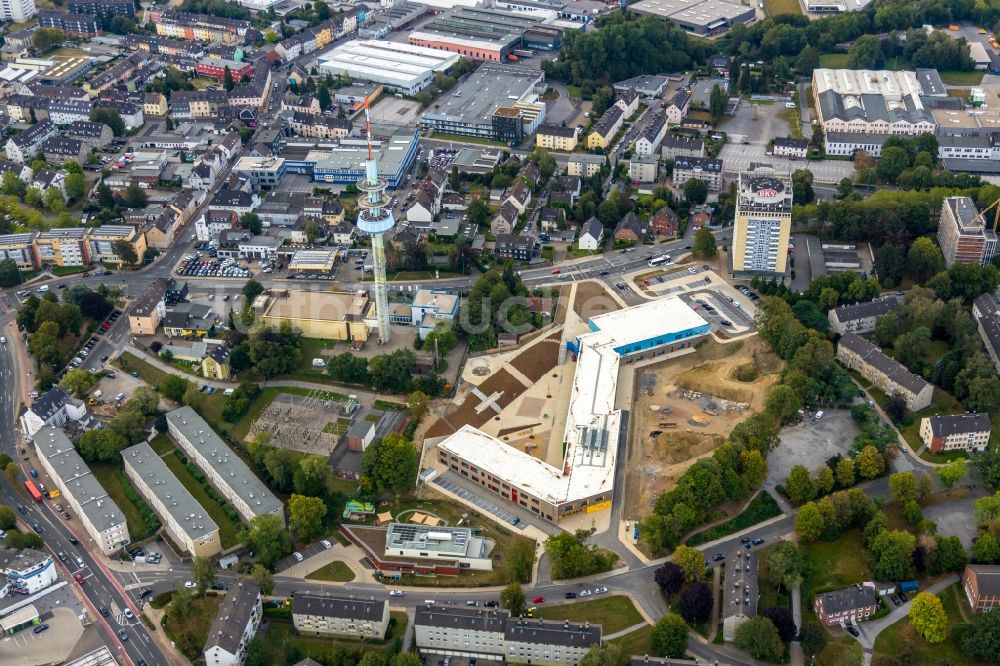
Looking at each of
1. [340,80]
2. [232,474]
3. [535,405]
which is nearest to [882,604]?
[535,405]

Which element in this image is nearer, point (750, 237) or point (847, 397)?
point (847, 397)

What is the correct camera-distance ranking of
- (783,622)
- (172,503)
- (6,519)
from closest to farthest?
1. (783,622)
2. (6,519)
3. (172,503)

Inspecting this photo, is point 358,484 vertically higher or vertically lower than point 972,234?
lower

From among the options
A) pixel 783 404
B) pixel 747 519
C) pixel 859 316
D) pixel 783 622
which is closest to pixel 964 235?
pixel 859 316

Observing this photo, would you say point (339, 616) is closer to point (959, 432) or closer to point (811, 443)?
point (811, 443)

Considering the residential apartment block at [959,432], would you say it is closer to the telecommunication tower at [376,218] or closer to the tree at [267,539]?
the telecommunication tower at [376,218]

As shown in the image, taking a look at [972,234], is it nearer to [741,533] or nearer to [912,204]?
[912,204]

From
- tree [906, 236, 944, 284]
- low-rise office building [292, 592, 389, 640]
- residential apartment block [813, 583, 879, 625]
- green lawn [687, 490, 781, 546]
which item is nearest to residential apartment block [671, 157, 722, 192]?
tree [906, 236, 944, 284]

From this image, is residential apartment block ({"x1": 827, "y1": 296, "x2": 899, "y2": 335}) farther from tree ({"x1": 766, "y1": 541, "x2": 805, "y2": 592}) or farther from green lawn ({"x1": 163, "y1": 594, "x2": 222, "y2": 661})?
green lawn ({"x1": 163, "y1": 594, "x2": 222, "y2": 661})
